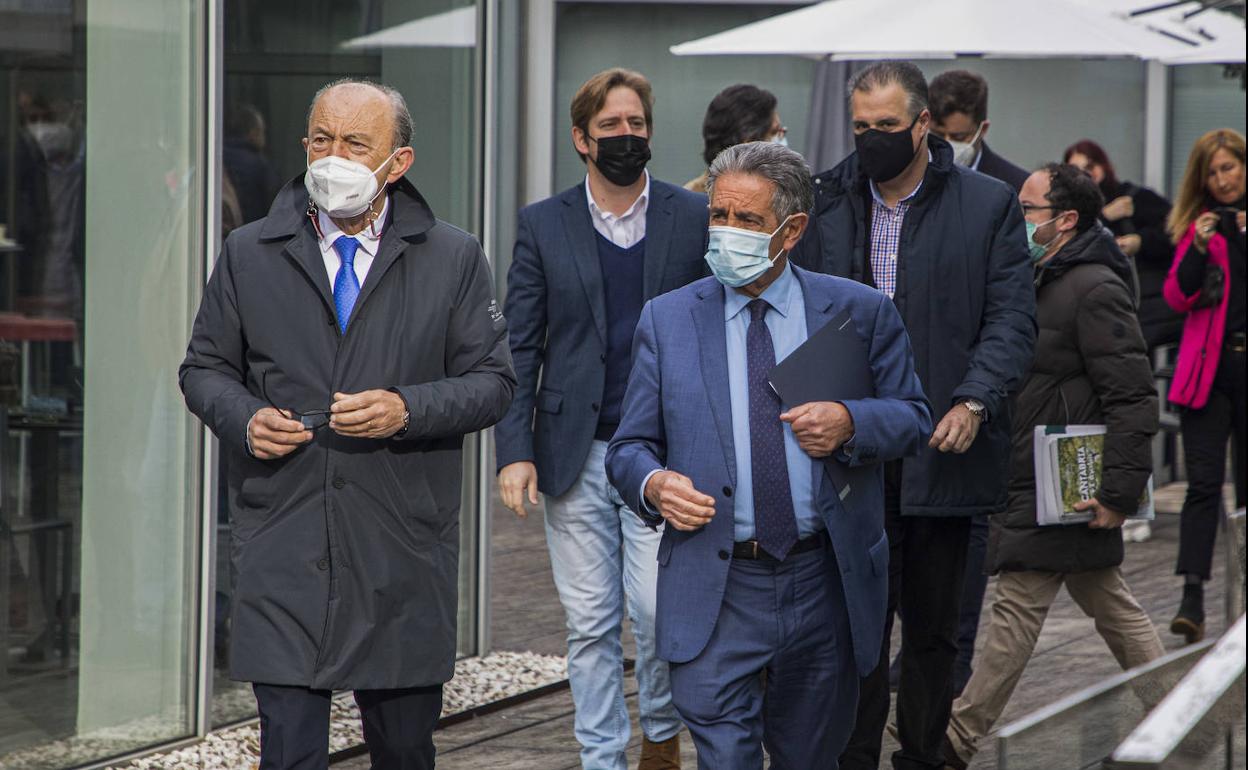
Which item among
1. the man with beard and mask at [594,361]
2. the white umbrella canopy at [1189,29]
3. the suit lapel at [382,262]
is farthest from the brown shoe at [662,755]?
the white umbrella canopy at [1189,29]

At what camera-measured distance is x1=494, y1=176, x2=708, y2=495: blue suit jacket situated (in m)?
5.52

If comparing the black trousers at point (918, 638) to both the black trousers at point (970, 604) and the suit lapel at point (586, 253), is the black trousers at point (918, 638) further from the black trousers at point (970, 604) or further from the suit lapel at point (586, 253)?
the black trousers at point (970, 604)

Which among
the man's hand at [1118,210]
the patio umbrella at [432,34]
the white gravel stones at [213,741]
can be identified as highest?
the patio umbrella at [432,34]

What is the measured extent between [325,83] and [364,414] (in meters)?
3.15

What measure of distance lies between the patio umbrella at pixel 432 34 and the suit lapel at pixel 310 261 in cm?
283

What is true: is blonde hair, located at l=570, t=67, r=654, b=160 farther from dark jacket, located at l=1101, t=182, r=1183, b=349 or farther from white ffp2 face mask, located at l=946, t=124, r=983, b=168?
dark jacket, located at l=1101, t=182, r=1183, b=349

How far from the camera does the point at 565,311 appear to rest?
555cm

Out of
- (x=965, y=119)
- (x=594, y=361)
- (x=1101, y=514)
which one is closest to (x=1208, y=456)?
(x=965, y=119)

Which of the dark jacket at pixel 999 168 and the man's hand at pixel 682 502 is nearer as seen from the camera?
the man's hand at pixel 682 502

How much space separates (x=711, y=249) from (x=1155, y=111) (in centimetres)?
1030

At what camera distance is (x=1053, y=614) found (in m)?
8.83

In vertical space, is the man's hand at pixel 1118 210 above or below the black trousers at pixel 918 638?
above

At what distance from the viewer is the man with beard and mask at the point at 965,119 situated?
7.91 m

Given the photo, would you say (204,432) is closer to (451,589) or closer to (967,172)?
(451,589)
